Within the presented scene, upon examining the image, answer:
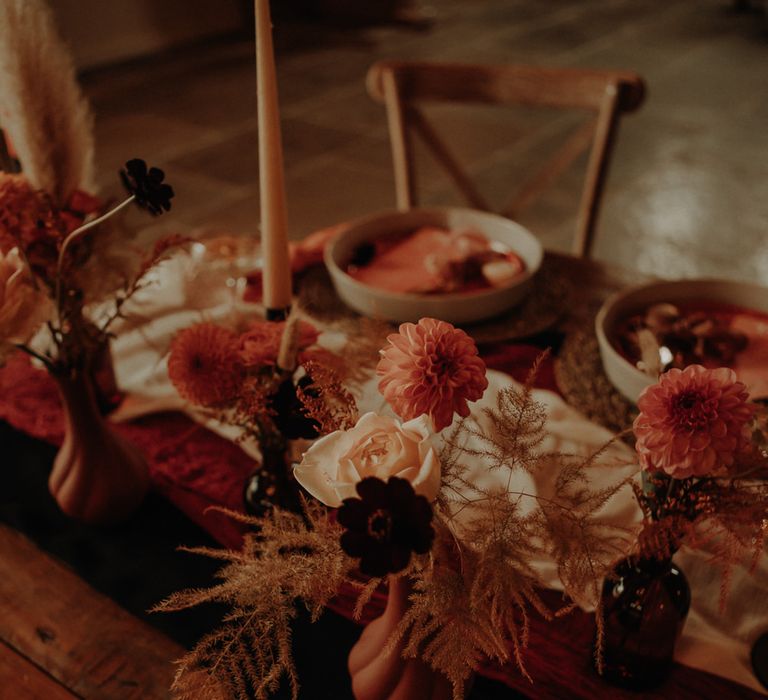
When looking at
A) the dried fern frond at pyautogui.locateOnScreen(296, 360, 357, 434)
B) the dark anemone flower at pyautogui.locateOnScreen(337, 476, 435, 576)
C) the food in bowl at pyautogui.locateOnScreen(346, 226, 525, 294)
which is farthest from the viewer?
the food in bowl at pyautogui.locateOnScreen(346, 226, 525, 294)

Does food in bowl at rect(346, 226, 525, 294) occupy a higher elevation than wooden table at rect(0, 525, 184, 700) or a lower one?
higher

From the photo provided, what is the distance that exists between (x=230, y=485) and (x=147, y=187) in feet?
1.17

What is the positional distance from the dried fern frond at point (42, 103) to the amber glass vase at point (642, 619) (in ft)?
1.97

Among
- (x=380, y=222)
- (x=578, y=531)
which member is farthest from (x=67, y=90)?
(x=578, y=531)

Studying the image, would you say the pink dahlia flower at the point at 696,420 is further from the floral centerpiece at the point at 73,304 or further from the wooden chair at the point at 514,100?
the wooden chair at the point at 514,100

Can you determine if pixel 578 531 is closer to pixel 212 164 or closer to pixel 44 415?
pixel 44 415

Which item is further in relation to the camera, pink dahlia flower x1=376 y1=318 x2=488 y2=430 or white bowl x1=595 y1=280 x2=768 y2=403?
white bowl x1=595 y1=280 x2=768 y2=403

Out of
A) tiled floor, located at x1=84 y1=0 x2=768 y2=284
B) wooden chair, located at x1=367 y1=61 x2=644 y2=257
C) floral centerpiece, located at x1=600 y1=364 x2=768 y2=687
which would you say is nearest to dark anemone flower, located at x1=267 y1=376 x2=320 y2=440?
floral centerpiece, located at x1=600 y1=364 x2=768 y2=687

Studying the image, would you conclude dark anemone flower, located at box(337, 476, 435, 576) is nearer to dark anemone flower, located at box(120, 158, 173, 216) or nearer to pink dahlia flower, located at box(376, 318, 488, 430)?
pink dahlia flower, located at box(376, 318, 488, 430)

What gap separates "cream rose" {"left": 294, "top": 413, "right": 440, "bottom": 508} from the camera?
0.42m

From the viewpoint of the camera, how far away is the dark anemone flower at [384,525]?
397 millimetres

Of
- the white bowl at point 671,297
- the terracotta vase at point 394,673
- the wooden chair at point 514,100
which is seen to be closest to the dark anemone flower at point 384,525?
the terracotta vase at point 394,673

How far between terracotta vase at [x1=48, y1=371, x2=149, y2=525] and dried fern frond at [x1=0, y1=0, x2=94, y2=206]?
19 centimetres

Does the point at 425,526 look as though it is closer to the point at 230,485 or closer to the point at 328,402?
the point at 328,402
